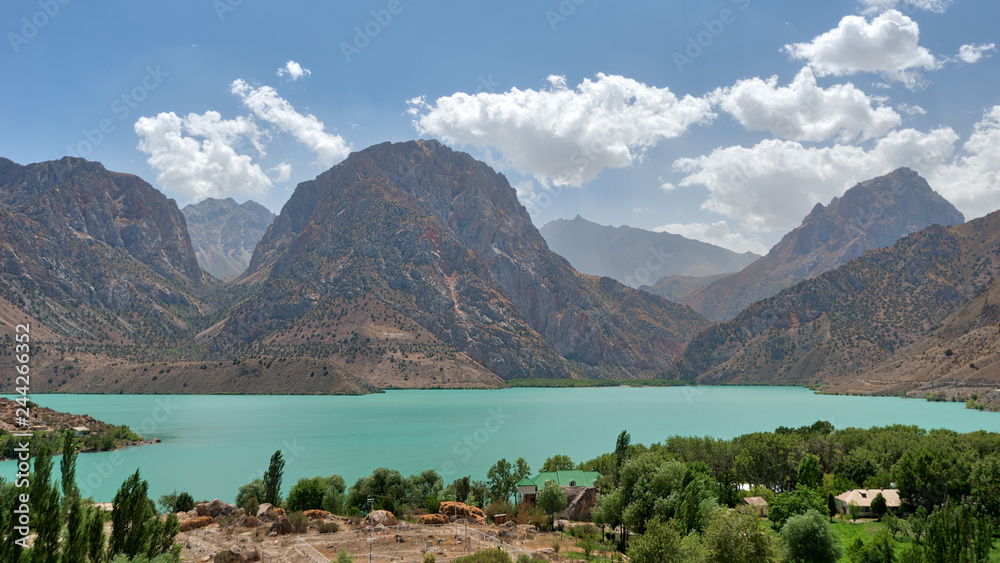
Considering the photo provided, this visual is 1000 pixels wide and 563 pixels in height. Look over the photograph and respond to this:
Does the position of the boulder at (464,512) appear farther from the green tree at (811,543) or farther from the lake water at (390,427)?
the lake water at (390,427)

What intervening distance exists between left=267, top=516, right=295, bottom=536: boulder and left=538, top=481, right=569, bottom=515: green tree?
21.0 m

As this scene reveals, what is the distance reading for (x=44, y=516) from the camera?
2105 cm

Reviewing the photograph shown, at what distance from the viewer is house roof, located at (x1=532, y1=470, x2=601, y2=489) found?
56219 millimetres

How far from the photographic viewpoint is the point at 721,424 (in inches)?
4894

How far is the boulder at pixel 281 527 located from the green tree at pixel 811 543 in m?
33.8

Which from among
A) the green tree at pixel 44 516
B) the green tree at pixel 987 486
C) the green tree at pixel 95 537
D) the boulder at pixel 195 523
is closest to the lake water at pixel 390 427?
the boulder at pixel 195 523

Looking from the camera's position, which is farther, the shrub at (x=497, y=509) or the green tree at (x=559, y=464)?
the green tree at (x=559, y=464)

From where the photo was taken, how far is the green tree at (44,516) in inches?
821

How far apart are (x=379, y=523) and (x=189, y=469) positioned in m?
48.4

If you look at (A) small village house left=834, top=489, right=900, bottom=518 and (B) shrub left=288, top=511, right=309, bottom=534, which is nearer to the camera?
(B) shrub left=288, top=511, right=309, bottom=534

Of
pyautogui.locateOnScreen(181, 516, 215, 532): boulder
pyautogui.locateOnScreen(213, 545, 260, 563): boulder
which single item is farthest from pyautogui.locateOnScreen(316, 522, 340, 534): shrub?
pyautogui.locateOnScreen(181, 516, 215, 532): boulder

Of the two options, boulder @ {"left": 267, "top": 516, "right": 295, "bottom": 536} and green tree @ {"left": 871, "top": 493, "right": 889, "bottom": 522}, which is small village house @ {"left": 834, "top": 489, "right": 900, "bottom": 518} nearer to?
green tree @ {"left": 871, "top": 493, "right": 889, "bottom": 522}

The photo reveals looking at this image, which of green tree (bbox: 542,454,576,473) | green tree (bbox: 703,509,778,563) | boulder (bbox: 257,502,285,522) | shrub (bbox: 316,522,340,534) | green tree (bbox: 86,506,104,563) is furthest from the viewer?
green tree (bbox: 542,454,576,473)

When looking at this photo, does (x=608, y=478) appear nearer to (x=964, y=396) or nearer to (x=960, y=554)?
(x=960, y=554)
